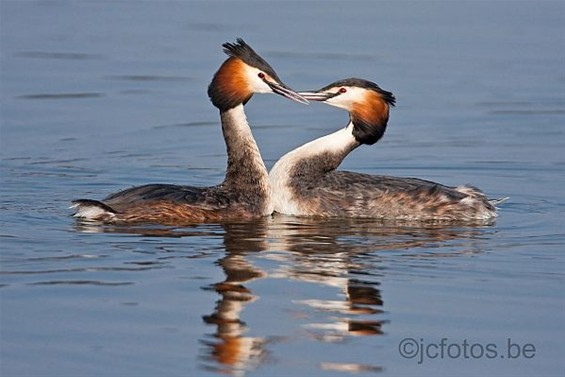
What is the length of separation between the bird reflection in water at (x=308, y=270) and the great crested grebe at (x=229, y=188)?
0.52 ft

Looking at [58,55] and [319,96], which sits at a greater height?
[58,55]

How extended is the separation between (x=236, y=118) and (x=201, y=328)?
3.76 m

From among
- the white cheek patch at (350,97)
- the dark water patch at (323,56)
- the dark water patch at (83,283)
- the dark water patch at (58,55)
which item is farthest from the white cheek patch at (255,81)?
the dark water patch at (58,55)

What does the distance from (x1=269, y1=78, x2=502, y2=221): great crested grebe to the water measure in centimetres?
22

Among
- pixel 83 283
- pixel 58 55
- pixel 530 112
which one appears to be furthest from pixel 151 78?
pixel 83 283

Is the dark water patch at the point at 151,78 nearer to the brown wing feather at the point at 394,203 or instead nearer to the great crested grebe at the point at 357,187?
the great crested grebe at the point at 357,187

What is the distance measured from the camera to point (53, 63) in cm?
1898

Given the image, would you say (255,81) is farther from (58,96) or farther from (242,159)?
(58,96)

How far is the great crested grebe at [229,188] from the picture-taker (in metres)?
11.0

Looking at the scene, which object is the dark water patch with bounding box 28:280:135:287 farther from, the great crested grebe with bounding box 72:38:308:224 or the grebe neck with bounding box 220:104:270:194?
the grebe neck with bounding box 220:104:270:194

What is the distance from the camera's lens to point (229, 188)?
11.6m

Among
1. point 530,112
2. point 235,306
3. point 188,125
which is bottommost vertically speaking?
point 235,306

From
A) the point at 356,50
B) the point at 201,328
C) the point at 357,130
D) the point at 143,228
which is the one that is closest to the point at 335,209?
the point at 357,130

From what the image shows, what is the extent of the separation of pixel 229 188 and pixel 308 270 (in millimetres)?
2068
